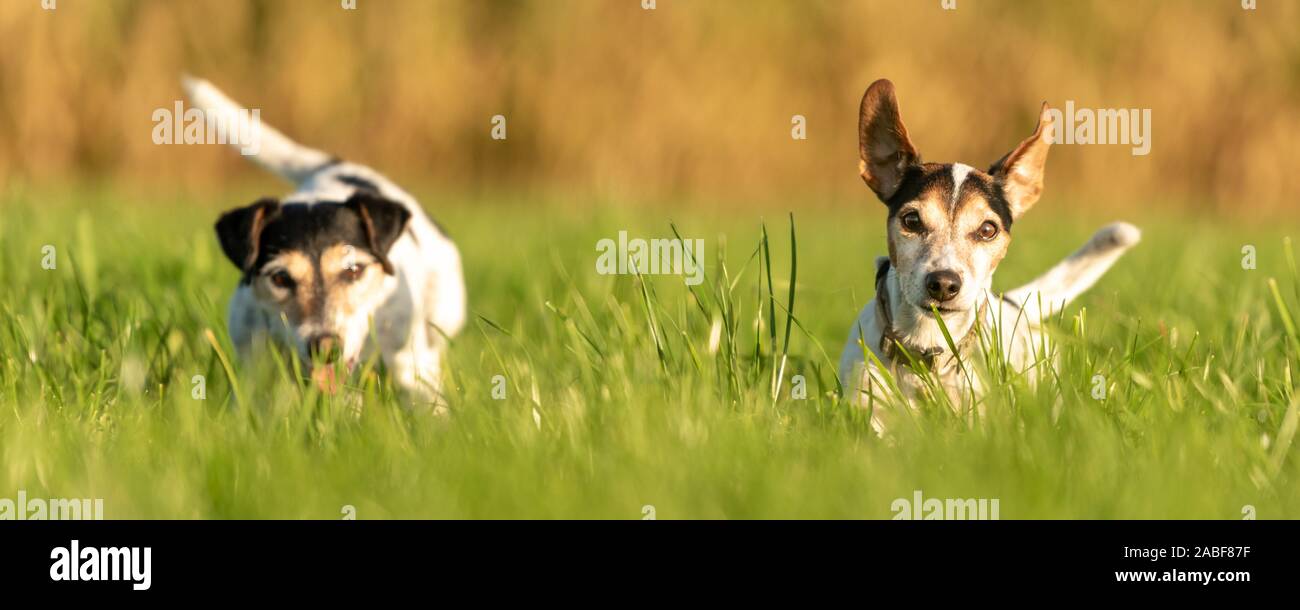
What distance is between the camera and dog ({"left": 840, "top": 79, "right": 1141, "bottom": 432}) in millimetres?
4004

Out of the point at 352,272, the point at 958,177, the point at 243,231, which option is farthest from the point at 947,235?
the point at 243,231

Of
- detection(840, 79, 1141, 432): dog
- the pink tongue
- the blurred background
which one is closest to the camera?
detection(840, 79, 1141, 432): dog

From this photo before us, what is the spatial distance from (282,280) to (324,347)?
415mm

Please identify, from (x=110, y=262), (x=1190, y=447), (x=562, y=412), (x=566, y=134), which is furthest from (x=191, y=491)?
(x=566, y=134)

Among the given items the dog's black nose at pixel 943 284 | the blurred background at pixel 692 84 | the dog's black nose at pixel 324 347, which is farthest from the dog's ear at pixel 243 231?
the blurred background at pixel 692 84

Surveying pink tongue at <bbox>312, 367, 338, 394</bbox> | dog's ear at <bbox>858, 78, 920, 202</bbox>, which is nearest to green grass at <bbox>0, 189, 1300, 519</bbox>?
pink tongue at <bbox>312, 367, 338, 394</bbox>

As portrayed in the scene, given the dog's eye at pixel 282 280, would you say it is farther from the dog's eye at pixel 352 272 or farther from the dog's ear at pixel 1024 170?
the dog's ear at pixel 1024 170

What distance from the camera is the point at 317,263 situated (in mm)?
5078

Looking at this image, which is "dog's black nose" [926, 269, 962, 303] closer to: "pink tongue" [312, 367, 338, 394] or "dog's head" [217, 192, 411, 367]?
"pink tongue" [312, 367, 338, 394]

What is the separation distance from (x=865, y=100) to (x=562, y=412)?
1.34m

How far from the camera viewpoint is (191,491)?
11.0 ft

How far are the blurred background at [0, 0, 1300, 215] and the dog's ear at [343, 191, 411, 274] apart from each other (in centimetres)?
814

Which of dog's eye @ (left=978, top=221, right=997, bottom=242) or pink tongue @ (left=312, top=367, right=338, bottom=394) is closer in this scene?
dog's eye @ (left=978, top=221, right=997, bottom=242)

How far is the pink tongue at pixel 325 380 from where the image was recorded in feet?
13.8
